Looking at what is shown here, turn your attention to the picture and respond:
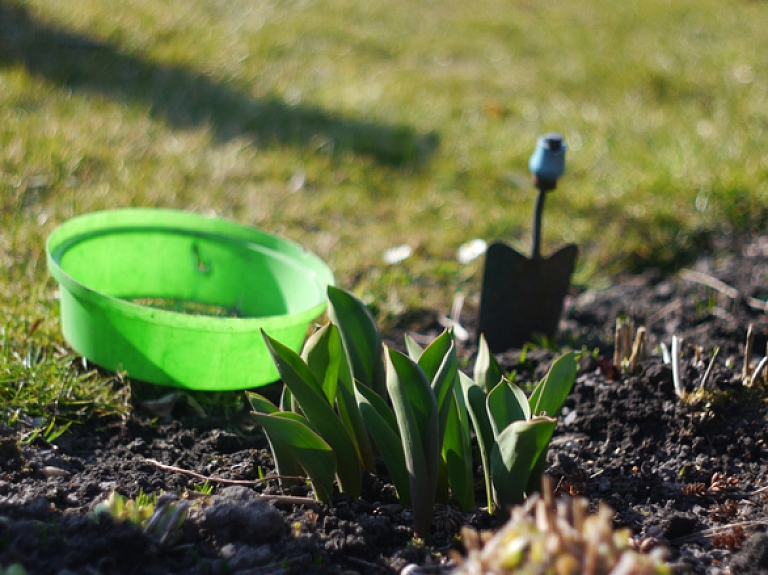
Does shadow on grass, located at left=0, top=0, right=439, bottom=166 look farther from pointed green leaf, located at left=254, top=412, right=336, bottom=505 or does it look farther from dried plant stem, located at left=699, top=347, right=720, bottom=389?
pointed green leaf, located at left=254, top=412, right=336, bottom=505

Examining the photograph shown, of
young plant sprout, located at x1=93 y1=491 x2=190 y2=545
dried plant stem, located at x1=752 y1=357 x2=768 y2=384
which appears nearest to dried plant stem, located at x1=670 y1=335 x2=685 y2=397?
dried plant stem, located at x1=752 y1=357 x2=768 y2=384

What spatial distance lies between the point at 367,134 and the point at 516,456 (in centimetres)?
279

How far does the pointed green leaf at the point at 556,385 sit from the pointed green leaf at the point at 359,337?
33cm

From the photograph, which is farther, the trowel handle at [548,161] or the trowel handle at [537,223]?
the trowel handle at [537,223]

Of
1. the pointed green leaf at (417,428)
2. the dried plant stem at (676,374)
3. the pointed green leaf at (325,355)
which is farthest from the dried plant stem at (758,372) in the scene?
the pointed green leaf at (325,355)

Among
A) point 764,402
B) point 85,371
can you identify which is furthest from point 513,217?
point 85,371

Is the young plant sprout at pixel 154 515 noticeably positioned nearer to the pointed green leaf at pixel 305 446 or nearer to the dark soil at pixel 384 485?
the dark soil at pixel 384 485

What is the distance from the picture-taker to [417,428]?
1.28 meters

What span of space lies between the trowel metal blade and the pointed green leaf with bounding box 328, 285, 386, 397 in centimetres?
62

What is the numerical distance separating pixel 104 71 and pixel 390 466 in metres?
3.33

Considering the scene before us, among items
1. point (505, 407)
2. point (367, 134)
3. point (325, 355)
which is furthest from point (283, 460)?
point (367, 134)

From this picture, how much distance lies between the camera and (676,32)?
5922mm

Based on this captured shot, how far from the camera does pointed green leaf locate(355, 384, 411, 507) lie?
4.33 feet

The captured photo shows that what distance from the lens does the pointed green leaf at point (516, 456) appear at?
3.92 feet
